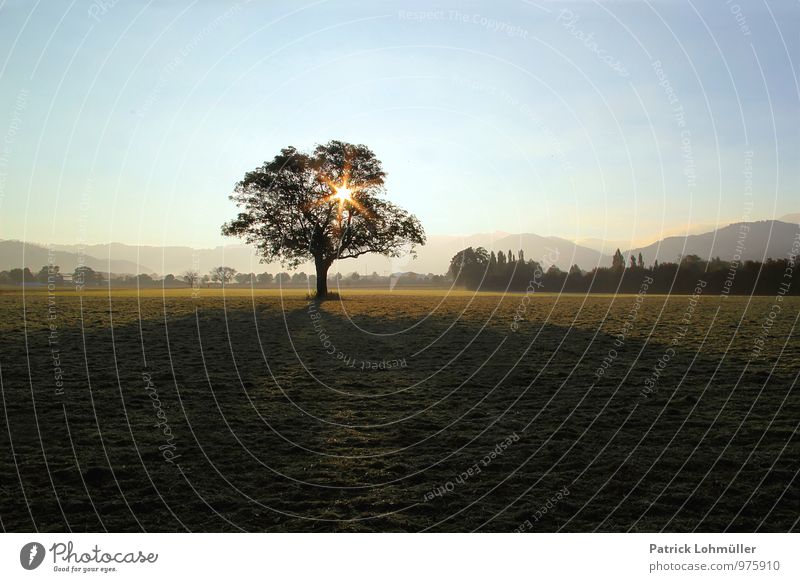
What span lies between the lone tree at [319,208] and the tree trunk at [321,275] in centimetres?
19

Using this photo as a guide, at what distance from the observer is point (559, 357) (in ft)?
89.4

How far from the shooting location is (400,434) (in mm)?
15758

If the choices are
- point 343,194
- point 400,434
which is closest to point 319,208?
point 343,194

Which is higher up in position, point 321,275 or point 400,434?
point 321,275

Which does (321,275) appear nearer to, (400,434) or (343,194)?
(343,194)

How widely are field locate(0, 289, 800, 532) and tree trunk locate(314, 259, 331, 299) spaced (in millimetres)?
35870

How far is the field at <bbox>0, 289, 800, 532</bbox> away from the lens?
36.3ft

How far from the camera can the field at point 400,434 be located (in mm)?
11062

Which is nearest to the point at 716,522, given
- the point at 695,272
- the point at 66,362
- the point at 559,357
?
the point at 559,357

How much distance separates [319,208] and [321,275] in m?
7.85

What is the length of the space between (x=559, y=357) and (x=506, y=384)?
6345 mm

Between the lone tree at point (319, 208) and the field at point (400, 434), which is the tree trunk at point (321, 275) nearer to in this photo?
the lone tree at point (319, 208)

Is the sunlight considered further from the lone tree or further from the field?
the field

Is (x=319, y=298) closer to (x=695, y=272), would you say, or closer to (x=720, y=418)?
(x=720, y=418)
